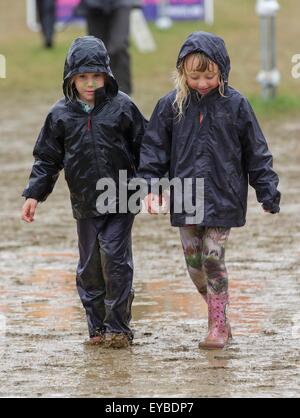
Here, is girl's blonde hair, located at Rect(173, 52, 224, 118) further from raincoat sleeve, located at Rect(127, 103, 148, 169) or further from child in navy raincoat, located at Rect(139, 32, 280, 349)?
raincoat sleeve, located at Rect(127, 103, 148, 169)

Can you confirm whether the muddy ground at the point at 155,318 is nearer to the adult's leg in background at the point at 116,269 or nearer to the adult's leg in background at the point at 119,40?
the adult's leg in background at the point at 116,269

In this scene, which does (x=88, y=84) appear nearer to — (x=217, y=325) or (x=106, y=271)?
(x=106, y=271)

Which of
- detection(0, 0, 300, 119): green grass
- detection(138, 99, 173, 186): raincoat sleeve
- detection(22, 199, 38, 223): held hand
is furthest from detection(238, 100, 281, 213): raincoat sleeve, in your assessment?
detection(0, 0, 300, 119): green grass

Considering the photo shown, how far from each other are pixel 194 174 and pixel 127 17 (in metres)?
9.26

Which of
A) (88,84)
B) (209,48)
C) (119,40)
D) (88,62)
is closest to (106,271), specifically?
(88,84)

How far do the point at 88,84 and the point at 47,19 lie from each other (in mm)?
16863

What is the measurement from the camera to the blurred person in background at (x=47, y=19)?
23.2 metres

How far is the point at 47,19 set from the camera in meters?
23.6

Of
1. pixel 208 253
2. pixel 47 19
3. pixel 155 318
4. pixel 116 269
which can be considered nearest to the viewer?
pixel 208 253

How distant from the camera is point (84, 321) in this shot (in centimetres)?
771

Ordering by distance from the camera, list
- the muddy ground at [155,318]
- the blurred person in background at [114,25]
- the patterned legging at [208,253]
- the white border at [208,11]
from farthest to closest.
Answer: the white border at [208,11], the blurred person in background at [114,25], the patterned legging at [208,253], the muddy ground at [155,318]

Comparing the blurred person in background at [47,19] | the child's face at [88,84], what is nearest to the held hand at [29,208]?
the child's face at [88,84]

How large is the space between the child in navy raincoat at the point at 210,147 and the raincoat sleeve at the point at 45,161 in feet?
1.53

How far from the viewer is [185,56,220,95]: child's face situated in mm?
6852
